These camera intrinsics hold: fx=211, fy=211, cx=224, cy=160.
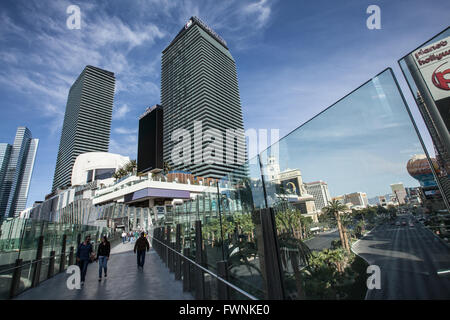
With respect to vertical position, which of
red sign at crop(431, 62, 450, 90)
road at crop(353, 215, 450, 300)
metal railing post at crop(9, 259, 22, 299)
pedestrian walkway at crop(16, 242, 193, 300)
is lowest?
pedestrian walkway at crop(16, 242, 193, 300)

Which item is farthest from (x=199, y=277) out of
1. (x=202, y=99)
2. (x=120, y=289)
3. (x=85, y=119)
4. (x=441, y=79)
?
(x=85, y=119)

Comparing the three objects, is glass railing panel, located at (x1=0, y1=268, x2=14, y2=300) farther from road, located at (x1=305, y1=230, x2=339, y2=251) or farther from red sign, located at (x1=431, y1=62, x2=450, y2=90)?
red sign, located at (x1=431, y1=62, x2=450, y2=90)

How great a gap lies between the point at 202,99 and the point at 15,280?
106 meters

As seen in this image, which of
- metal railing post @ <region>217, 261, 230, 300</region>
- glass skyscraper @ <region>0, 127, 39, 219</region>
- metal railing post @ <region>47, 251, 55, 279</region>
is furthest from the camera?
glass skyscraper @ <region>0, 127, 39, 219</region>

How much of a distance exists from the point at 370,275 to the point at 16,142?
272 metres

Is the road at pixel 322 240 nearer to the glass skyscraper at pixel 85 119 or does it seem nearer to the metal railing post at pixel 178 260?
the metal railing post at pixel 178 260

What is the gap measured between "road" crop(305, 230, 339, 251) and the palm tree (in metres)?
0.09

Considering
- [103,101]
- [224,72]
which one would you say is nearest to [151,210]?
[224,72]

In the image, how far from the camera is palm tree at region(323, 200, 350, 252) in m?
2.31

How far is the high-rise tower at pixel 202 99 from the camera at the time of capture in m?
104

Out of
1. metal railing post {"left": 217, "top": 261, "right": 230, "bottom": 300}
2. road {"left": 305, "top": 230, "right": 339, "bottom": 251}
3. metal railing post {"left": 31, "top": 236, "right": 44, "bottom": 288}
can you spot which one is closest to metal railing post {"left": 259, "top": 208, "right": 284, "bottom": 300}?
road {"left": 305, "top": 230, "right": 339, "bottom": 251}

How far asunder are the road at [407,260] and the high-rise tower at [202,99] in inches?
3699

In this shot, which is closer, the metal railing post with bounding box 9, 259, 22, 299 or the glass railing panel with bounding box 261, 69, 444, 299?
the glass railing panel with bounding box 261, 69, 444, 299

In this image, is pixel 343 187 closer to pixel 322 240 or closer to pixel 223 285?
pixel 322 240
